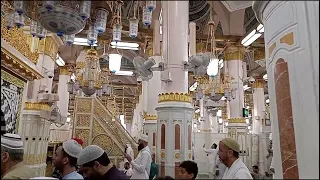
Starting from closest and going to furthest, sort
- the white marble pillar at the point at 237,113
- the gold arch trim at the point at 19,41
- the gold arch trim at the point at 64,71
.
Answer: the gold arch trim at the point at 19,41 → the white marble pillar at the point at 237,113 → the gold arch trim at the point at 64,71

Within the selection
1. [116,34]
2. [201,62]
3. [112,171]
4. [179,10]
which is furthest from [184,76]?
[112,171]

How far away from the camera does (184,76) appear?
5059 millimetres

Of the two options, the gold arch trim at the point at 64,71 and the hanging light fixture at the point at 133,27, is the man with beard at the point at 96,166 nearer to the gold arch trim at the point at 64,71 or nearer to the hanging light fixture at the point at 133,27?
the hanging light fixture at the point at 133,27

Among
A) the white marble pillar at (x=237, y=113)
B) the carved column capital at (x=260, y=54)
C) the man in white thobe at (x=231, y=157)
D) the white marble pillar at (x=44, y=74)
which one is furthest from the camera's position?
the carved column capital at (x=260, y=54)

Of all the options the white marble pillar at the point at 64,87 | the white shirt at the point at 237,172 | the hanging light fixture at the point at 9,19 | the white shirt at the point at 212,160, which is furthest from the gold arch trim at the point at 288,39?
the white marble pillar at the point at 64,87

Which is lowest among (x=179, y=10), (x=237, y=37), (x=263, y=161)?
(x=263, y=161)

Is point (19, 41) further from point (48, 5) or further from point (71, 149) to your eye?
point (71, 149)

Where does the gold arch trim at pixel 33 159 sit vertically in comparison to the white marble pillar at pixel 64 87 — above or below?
below

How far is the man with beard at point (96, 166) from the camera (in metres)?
2.23

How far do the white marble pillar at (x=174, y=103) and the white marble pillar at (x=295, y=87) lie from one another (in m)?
2.64

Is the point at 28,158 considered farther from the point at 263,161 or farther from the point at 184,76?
the point at 263,161

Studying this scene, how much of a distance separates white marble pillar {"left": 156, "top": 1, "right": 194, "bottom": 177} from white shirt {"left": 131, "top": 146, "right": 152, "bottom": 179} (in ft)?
1.16

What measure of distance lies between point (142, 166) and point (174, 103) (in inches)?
46.9

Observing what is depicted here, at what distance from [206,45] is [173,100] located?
12.1ft
